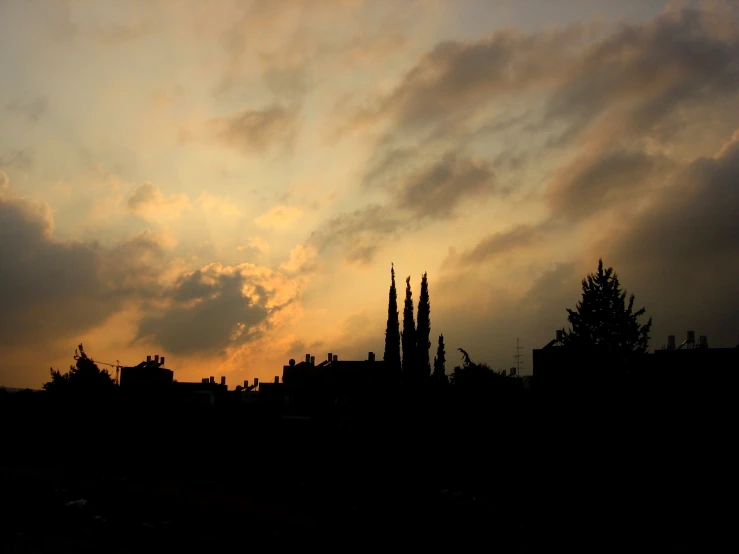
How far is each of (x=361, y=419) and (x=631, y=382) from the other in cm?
1579

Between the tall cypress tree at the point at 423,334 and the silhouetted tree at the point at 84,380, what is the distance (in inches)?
1129

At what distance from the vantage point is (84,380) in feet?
177

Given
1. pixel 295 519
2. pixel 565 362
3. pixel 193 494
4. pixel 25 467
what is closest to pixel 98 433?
pixel 25 467

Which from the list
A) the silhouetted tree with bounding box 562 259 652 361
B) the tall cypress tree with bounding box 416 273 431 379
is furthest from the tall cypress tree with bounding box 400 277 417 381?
the silhouetted tree with bounding box 562 259 652 361

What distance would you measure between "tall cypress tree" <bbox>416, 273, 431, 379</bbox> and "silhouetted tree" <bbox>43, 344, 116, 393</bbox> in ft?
94.0

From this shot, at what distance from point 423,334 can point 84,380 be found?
105ft

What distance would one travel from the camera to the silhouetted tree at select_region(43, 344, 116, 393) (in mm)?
52938

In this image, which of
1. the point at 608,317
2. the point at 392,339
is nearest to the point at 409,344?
the point at 392,339

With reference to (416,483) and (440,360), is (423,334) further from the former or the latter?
(416,483)

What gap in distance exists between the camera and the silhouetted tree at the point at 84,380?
174 ft

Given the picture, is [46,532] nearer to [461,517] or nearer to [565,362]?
[461,517]

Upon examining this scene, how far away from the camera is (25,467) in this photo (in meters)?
47.0

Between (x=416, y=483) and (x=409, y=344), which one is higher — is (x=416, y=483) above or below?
below

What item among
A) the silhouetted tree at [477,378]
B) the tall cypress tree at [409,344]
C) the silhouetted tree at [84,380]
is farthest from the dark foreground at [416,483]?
the tall cypress tree at [409,344]
